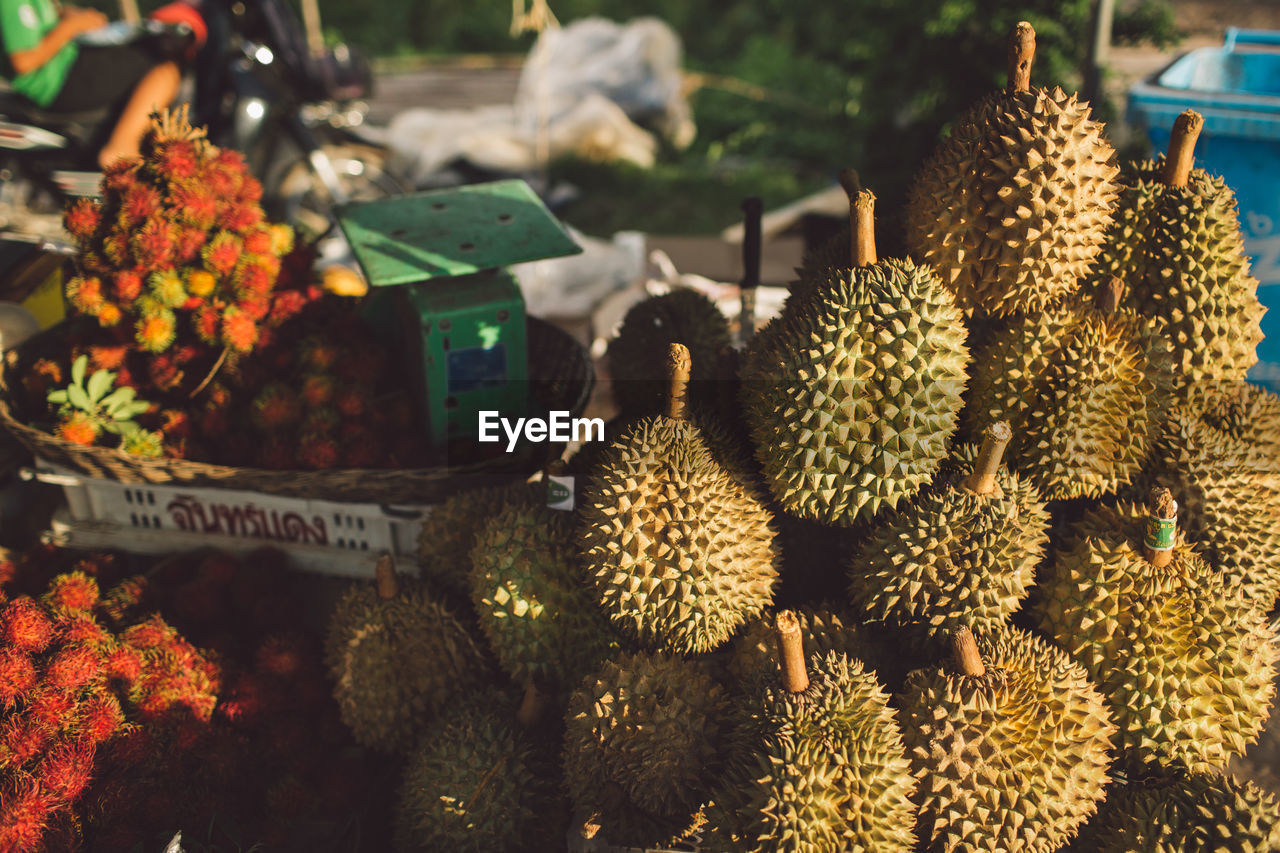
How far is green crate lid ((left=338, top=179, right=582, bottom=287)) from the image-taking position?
249cm

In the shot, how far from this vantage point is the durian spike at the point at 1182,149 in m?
2.00

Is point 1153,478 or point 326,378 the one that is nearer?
point 1153,478

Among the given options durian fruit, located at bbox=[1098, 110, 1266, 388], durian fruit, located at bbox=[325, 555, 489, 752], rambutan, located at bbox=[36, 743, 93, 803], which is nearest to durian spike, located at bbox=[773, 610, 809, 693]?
durian fruit, located at bbox=[325, 555, 489, 752]

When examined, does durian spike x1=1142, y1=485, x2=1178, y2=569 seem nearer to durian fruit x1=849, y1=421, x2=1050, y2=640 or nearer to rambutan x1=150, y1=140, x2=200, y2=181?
durian fruit x1=849, y1=421, x2=1050, y2=640

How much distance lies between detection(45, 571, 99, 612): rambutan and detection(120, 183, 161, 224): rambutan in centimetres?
102

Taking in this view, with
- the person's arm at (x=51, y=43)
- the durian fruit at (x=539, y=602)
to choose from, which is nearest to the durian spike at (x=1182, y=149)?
the durian fruit at (x=539, y=602)

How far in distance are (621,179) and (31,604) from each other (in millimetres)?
6009

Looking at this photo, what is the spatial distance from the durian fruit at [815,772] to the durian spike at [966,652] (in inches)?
6.5

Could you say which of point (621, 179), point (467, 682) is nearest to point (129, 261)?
point (467, 682)

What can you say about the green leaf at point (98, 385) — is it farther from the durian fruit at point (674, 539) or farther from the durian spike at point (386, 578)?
the durian fruit at point (674, 539)

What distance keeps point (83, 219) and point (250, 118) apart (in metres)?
2.65

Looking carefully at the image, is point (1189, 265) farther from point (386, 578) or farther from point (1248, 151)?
point (386, 578)

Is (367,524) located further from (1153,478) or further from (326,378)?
(1153,478)

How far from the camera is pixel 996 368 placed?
6.36 feet
